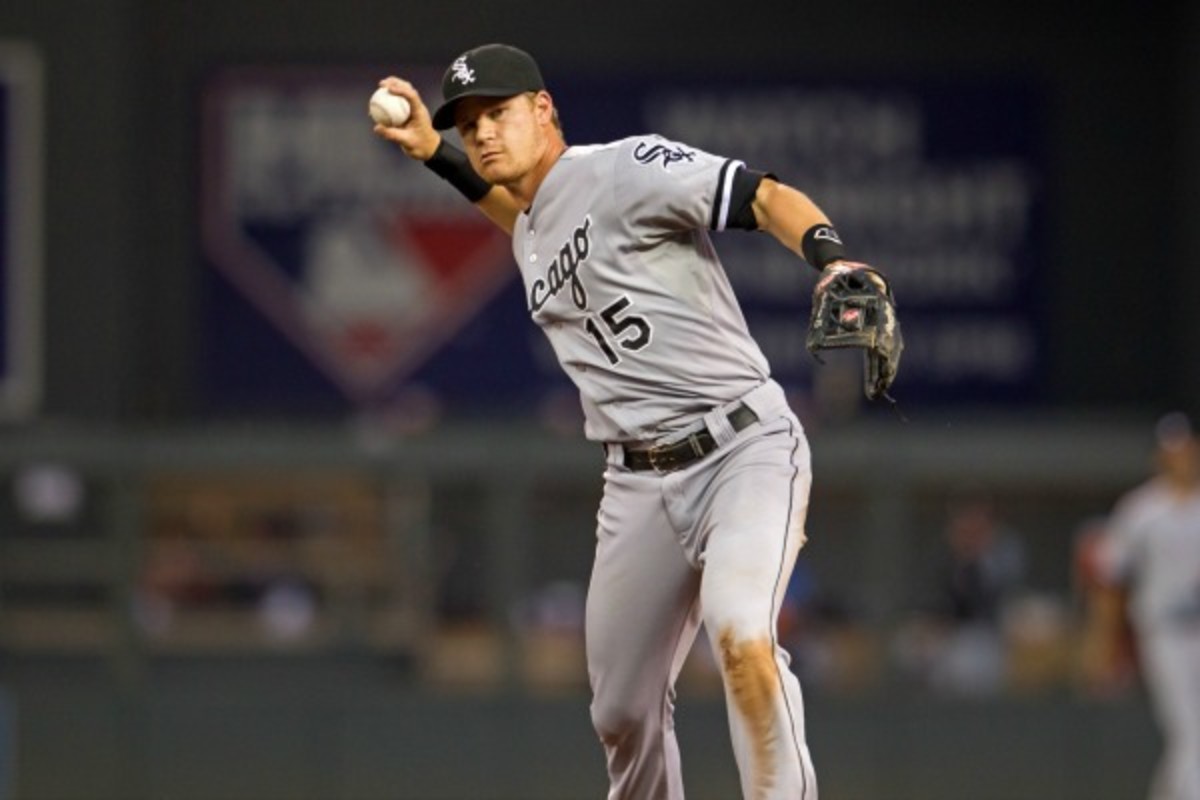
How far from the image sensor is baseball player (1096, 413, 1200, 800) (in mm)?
10453

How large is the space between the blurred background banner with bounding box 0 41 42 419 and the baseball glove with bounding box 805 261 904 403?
389 inches

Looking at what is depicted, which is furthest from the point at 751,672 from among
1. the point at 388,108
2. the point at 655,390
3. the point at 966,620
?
the point at 966,620

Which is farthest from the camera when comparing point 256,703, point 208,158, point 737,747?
point 208,158

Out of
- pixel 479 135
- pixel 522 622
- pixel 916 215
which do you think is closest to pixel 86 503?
pixel 522 622

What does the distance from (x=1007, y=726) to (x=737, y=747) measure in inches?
285

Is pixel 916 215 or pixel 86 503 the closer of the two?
pixel 86 503

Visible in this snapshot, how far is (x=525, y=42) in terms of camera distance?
48.7 ft

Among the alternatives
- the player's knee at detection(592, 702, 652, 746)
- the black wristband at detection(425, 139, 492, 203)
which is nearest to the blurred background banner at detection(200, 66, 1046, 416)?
the black wristband at detection(425, 139, 492, 203)

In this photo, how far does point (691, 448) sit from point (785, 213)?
541 millimetres

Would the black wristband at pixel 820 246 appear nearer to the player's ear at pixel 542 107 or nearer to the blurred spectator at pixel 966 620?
the player's ear at pixel 542 107

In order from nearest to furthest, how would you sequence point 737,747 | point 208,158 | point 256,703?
point 737,747
point 256,703
point 208,158

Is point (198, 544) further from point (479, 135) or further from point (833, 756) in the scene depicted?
point (479, 135)

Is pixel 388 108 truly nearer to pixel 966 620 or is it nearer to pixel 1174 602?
pixel 1174 602

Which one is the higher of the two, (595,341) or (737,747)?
(595,341)
